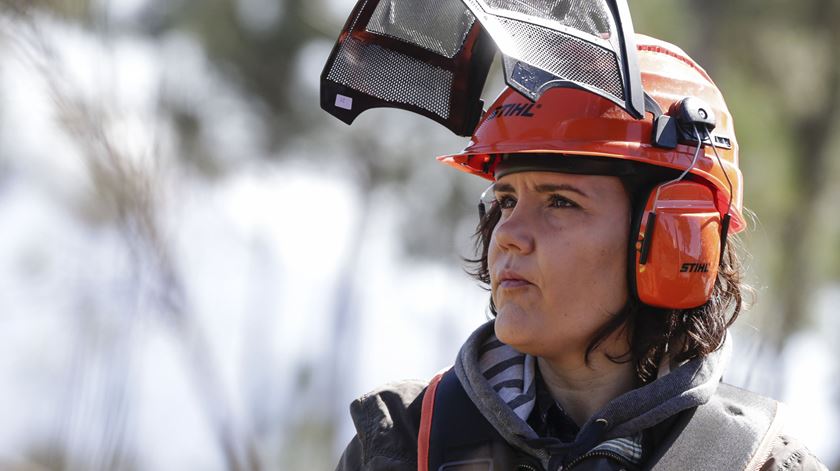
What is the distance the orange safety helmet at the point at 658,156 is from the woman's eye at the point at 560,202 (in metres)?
0.08

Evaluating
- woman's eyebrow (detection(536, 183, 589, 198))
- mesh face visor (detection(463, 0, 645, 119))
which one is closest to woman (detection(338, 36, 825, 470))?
woman's eyebrow (detection(536, 183, 589, 198))

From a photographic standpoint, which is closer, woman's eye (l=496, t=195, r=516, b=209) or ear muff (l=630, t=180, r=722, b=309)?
ear muff (l=630, t=180, r=722, b=309)

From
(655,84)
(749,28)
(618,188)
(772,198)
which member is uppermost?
(749,28)

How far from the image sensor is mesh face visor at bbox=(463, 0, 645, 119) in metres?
2.27

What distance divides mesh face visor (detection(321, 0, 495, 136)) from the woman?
0.22m

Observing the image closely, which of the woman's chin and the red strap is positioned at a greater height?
the woman's chin

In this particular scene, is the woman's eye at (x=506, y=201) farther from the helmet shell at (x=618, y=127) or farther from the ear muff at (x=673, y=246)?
the ear muff at (x=673, y=246)

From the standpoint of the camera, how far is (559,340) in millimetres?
2654

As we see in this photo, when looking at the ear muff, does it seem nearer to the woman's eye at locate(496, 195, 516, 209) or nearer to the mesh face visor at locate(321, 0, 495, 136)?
the woman's eye at locate(496, 195, 516, 209)

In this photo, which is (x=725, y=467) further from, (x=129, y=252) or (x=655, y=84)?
(x=129, y=252)

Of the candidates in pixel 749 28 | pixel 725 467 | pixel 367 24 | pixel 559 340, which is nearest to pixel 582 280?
pixel 559 340

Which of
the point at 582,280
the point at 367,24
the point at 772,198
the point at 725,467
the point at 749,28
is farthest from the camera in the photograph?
the point at 772,198

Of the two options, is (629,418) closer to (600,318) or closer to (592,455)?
(592,455)

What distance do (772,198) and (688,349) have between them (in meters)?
10.9
